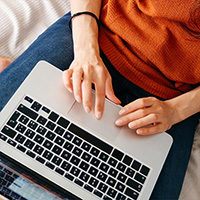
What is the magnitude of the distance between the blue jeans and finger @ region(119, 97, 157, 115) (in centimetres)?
9

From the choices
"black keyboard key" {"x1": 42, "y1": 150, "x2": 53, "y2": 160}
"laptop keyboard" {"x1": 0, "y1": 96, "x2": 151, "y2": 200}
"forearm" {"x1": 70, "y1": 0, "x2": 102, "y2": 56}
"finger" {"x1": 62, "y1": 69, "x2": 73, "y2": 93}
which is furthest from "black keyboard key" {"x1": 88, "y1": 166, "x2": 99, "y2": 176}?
"forearm" {"x1": 70, "y1": 0, "x2": 102, "y2": 56}

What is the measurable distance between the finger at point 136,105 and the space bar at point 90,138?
0.10 metres

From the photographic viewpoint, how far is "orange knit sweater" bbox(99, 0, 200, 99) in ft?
2.32

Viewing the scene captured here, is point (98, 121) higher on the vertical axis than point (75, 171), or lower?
higher

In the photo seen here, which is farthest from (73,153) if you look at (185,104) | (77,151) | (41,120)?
(185,104)

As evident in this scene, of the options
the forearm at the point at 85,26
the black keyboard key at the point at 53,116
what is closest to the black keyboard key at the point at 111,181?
the black keyboard key at the point at 53,116

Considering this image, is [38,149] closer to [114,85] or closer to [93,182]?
[93,182]

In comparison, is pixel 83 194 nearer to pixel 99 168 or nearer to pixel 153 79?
pixel 99 168

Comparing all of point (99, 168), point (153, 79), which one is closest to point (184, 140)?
point (153, 79)

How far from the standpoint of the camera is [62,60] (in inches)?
29.9

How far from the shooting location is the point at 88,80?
642mm

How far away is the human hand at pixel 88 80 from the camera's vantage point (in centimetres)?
62

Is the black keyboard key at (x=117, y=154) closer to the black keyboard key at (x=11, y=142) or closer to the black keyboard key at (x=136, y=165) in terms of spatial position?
the black keyboard key at (x=136, y=165)

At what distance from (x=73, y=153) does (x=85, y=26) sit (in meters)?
0.38
